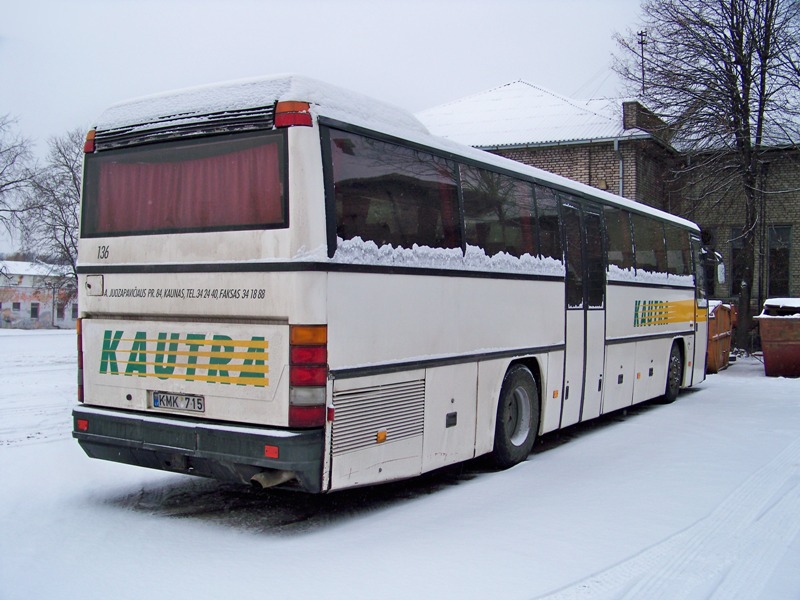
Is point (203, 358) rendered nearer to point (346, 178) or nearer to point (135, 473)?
point (346, 178)

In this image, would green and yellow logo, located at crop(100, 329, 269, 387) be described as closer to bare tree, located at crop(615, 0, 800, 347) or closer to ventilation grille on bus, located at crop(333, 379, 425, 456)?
ventilation grille on bus, located at crop(333, 379, 425, 456)

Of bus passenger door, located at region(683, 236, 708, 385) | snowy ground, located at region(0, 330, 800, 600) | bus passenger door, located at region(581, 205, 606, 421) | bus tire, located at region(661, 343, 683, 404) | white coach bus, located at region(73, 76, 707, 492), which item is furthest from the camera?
bus passenger door, located at region(683, 236, 708, 385)

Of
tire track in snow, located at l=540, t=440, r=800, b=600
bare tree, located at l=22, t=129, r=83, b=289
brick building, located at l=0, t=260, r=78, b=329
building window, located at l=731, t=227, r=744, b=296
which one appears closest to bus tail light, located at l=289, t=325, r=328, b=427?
tire track in snow, located at l=540, t=440, r=800, b=600

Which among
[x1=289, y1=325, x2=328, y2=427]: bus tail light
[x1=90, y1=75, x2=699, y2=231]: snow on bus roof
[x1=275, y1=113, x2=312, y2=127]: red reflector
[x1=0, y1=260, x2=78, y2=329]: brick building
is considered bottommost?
[x1=0, y1=260, x2=78, y2=329]: brick building

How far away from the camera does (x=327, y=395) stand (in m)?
5.64

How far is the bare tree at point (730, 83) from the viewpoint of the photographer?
2266 cm

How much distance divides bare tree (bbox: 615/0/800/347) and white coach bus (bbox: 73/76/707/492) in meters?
17.4

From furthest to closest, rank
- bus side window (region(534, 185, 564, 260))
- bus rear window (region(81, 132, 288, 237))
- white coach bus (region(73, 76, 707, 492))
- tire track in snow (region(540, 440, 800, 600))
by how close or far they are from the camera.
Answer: bus side window (region(534, 185, 564, 260))
bus rear window (region(81, 132, 288, 237))
white coach bus (region(73, 76, 707, 492))
tire track in snow (region(540, 440, 800, 600))

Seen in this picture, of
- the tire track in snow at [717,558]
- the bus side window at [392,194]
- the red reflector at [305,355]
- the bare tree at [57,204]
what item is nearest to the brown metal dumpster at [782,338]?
the tire track in snow at [717,558]

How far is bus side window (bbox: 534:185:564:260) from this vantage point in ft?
29.2

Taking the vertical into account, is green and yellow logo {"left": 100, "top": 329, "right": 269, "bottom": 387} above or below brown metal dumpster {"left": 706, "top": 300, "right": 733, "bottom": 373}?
above

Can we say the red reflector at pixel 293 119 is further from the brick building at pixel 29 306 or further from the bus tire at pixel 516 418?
the brick building at pixel 29 306

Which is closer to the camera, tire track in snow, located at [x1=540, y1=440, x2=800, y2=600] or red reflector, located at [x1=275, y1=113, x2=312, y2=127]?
tire track in snow, located at [x1=540, y1=440, x2=800, y2=600]

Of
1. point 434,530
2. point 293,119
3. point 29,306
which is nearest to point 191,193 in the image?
point 293,119
